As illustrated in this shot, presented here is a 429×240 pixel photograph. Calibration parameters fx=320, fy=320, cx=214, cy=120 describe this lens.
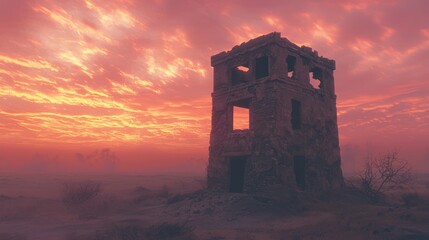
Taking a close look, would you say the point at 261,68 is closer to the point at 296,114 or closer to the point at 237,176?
the point at 296,114

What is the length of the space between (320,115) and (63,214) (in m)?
15.5

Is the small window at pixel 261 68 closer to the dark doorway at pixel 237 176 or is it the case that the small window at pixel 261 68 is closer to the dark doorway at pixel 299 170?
the dark doorway at pixel 237 176

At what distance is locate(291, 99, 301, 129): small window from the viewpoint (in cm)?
1842

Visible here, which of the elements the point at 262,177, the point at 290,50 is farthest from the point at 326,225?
the point at 290,50

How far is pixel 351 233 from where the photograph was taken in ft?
32.4

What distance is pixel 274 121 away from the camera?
16.5 meters

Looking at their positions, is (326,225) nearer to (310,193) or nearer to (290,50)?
(310,193)

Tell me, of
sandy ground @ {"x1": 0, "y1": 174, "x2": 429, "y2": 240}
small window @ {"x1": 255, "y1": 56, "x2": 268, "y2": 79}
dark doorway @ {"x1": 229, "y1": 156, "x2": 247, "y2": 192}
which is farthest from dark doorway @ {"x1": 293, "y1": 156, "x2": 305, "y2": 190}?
small window @ {"x1": 255, "y1": 56, "x2": 268, "y2": 79}

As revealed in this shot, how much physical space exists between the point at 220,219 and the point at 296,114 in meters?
8.11

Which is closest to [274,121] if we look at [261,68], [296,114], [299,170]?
[296,114]

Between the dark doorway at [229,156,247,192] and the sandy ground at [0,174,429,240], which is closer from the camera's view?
the sandy ground at [0,174,429,240]

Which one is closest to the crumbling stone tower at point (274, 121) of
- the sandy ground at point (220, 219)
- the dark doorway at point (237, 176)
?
the dark doorway at point (237, 176)

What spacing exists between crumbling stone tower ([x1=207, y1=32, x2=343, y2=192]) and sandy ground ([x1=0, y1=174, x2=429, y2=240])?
1353mm

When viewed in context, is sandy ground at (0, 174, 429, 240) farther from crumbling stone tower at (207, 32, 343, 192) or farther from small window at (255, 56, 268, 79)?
small window at (255, 56, 268, 79)
